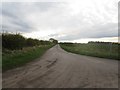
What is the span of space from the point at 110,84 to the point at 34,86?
304 cm

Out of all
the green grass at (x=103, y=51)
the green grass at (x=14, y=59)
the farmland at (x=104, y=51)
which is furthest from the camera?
the farmland at (x=104, y=51)

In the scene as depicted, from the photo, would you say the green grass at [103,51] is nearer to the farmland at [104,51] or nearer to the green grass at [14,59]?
the farmland at [104,51]

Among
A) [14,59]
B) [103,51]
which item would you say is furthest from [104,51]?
[14,59]

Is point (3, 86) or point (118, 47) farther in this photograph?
point (118, 47)

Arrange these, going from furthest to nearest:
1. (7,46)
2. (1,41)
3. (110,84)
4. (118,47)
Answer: (118,47) < (7,46) < (1,41) < (110,84)

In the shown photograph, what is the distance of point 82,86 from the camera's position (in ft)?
14.9

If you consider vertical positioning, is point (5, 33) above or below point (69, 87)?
above

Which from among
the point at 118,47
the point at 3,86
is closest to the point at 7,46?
the point at 3,86

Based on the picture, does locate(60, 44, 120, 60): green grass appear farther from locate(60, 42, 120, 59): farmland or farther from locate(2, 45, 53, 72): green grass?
locate(2, 45, 53, 72): green grass

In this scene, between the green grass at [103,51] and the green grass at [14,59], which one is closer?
the green grass at [14,59]

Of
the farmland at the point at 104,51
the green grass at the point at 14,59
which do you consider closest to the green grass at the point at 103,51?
the farmland at the point at 104,51

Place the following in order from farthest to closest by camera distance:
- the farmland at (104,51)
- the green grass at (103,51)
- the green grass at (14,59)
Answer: the farmland at (104,51), the green grass at (103,51), the green grass at (14,59)

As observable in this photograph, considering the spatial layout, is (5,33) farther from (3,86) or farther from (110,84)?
(110,84)

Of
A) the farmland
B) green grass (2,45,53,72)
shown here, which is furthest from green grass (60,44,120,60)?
green grass (2,45,53,72)
